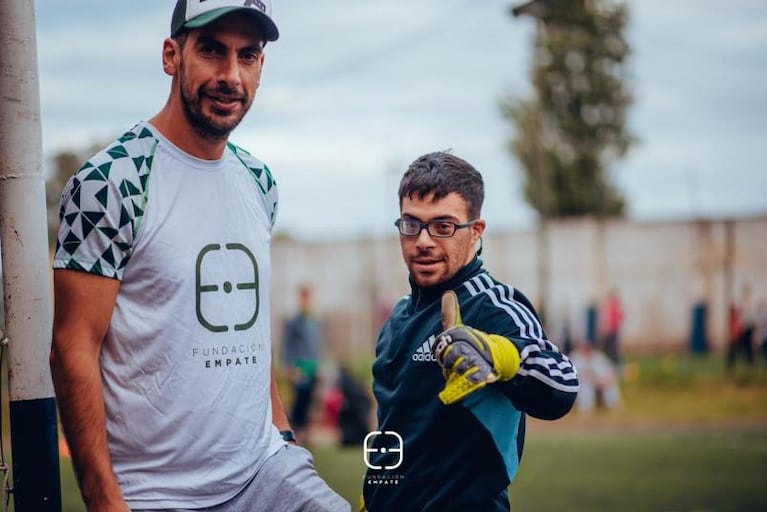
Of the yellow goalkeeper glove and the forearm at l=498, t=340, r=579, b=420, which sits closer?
the yellow goalkeeper glove

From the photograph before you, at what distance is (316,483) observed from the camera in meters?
3.48

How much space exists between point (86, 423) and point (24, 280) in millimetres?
665

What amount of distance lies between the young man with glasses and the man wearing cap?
15.6 inches

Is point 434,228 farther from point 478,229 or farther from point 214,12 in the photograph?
point 214,12

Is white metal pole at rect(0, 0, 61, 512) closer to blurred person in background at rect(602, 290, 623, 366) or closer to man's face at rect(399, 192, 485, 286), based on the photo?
man's face at rect(399, 192, 485, 286)

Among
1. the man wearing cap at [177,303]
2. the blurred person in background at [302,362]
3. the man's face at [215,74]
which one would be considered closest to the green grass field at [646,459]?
the blurred person in background at [302,362]

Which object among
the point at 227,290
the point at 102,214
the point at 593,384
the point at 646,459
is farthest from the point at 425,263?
the point at 593,384

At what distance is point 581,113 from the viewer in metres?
50.0

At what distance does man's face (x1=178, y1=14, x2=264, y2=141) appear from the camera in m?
3.13

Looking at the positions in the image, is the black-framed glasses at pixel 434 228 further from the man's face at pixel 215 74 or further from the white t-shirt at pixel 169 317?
the man's face at pixel 215 74

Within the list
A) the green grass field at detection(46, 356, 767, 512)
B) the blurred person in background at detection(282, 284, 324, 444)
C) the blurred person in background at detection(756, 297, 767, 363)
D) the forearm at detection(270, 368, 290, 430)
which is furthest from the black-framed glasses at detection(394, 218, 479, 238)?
the blurred person in background at detection(756, 297, 767, 363)

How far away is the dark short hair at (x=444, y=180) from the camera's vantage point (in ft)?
11.7

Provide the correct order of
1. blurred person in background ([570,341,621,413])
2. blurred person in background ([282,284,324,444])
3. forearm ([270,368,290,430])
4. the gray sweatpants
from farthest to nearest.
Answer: blurred person in background ([570,341,621,413])
blurred person in background ([282,284,324,444])
forearm ([270,368,290,430])
the gray sweatpants

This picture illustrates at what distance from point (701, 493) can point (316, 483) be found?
25.7 ft
